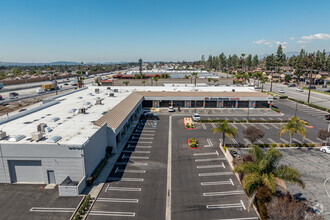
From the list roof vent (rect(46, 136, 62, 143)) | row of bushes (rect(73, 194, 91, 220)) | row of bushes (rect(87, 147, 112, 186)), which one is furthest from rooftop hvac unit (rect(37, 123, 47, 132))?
row of bushes (rect(73, 194, 91, 220))

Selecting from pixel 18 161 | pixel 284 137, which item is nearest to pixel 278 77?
pixel 284 137

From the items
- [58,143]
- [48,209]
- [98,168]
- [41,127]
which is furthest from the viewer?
[41,127]

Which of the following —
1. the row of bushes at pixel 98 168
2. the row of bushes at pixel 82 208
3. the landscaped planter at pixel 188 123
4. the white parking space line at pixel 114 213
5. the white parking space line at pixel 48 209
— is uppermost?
the landscaped planter at pixel 188 123

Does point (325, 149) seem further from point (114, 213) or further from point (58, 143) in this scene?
point (58, 143)

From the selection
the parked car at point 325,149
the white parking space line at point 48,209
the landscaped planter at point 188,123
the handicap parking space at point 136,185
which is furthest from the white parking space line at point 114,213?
the parked car at point 325,149

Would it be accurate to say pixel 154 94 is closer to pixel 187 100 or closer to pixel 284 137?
pixel 187 100

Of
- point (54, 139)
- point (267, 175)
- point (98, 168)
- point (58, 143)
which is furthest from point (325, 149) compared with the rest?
point (54, 139)

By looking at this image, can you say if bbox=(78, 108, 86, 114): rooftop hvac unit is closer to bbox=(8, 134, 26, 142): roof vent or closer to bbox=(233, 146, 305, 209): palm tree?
bbox=(8, 134, 26, 142): roof vent

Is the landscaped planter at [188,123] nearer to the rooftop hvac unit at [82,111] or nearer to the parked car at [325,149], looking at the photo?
the rooftop hvac unit at [82,111]

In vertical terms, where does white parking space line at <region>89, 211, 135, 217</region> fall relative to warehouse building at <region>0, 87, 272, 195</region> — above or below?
below
